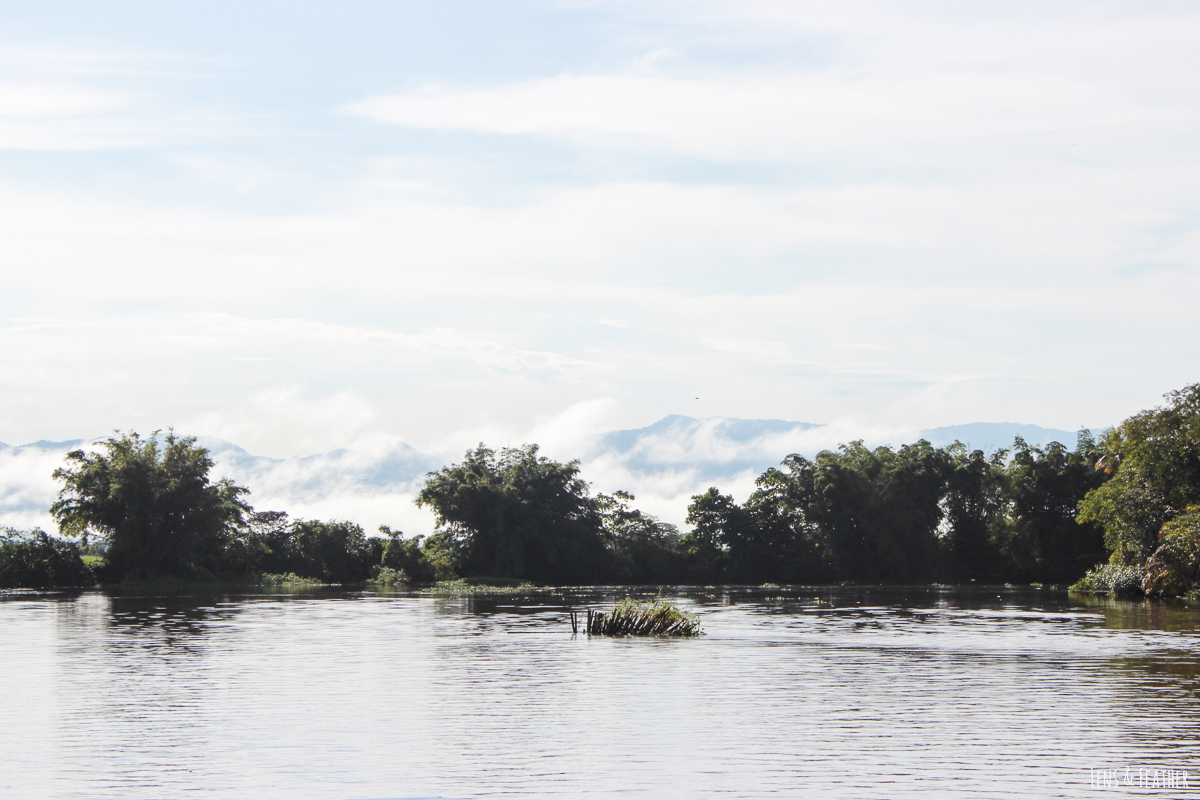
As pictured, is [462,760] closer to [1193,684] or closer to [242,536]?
[1193,684]

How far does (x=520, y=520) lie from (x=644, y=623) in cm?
6681

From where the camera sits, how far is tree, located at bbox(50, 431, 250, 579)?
103 m

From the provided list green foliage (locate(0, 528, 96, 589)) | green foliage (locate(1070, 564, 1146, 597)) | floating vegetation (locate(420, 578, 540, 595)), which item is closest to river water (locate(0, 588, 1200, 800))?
green foliage (locate(1070, 564, 1146, 597))

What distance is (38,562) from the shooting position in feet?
318

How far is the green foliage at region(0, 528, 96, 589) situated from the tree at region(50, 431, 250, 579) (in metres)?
4.64

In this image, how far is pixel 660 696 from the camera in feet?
85.4

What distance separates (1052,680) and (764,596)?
177ft

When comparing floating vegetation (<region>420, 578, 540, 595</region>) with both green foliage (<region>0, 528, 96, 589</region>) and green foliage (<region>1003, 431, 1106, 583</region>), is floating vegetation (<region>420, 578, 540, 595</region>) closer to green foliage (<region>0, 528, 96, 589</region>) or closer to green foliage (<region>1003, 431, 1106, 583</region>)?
green foliage (<region>0, 528, 96, 589</region>)

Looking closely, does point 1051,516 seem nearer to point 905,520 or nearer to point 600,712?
point 905,520

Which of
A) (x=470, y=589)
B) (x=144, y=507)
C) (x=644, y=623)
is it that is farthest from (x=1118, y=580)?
(x=144, y=507)

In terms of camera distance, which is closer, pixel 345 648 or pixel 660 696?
pixel 660 696

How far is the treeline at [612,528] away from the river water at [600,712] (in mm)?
59469

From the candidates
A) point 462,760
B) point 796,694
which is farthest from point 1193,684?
point 462,760

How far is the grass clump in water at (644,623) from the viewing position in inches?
1718
